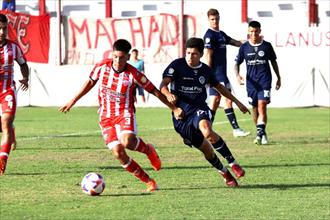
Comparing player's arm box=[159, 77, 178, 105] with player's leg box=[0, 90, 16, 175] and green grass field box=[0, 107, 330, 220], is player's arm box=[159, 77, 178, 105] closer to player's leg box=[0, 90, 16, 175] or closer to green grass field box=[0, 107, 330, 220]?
green grass field box=[0, 107, 330, 220]

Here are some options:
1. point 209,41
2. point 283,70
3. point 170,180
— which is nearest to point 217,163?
point 170,180

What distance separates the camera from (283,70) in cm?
3100

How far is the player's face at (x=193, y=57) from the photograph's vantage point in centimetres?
1127

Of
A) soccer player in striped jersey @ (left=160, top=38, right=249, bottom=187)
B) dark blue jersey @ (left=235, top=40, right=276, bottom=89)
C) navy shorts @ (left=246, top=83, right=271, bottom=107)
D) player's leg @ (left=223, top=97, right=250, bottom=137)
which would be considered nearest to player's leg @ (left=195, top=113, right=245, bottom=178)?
soccer player in striped jersey @ (left=160, top=38, right=249, bottom=187)

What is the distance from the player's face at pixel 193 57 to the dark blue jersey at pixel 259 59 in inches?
241

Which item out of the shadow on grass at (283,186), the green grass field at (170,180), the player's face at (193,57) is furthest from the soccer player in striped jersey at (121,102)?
the shadow on grass at (283,186)

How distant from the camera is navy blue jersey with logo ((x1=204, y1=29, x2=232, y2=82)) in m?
17.6

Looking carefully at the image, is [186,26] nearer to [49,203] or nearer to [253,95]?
[253,95]

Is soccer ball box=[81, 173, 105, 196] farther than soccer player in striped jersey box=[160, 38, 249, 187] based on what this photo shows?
No

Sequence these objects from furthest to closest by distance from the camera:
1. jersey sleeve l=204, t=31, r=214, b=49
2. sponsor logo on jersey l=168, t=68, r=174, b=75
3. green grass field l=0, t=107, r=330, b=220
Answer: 1. jersey sleeve l=204, t=31, r=214, b=49
2. sponsor logo on jersey l=168, t=68, r=174, b=75
3. green grass field l=0, t=107, r=330, b=220

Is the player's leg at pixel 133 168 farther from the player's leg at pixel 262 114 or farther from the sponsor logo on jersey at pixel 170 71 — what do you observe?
the player's leg at pixel 262 114

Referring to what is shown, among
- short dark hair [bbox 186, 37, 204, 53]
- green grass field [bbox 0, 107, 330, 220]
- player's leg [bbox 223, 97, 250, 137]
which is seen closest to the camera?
green grass field [bbox 0, 107, 330, 220]

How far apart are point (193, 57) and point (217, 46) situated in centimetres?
661

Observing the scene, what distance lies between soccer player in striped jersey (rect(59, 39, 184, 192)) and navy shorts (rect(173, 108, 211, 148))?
1.00 feet
